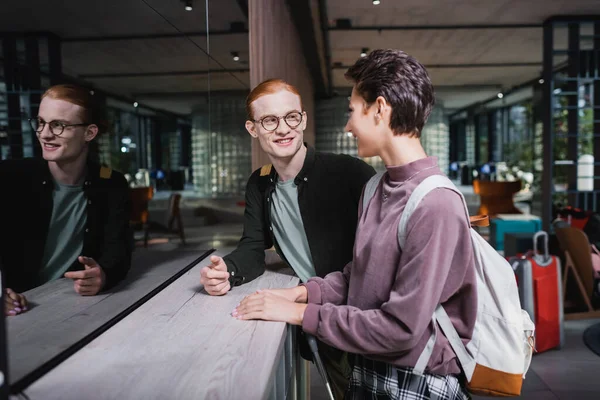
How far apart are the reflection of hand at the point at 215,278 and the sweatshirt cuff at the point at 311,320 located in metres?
0.34

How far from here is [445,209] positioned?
97cm

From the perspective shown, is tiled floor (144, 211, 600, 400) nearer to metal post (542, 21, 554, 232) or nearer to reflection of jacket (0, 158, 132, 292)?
reflection of jacket (0, 158, 132, 292)

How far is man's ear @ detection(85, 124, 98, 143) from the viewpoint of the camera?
41.3 inches

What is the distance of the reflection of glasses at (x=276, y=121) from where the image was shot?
4.82ft

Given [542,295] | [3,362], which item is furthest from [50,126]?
[542,295]

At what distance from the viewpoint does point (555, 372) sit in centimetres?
305

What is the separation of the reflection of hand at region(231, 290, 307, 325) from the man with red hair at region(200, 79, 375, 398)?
0.25 meters

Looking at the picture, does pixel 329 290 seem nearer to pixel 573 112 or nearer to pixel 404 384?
pixel 404 384

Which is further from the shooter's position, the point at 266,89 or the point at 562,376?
the point at 562,376

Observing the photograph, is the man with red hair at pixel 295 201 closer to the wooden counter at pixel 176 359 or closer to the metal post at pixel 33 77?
the wooden counter at pixel 176 359

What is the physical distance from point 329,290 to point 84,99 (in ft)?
2.56

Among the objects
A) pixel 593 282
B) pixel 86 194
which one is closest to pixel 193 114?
pixel 86 194

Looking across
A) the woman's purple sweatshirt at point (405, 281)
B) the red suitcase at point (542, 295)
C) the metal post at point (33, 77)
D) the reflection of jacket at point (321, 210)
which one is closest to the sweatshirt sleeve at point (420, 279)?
the woman's purple sweatshirt at point (405, 281)

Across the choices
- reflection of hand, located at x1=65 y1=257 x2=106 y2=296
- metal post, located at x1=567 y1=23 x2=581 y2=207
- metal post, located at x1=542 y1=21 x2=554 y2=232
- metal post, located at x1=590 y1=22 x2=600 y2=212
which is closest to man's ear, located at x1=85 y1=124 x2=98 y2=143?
reflection of hand, located at x1=65 y1=257 x2=106 y2=296
